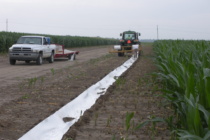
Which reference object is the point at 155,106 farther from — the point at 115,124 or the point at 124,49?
the point at 124,49

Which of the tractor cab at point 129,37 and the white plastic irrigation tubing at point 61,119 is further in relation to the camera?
the tractor cab at point 129,37

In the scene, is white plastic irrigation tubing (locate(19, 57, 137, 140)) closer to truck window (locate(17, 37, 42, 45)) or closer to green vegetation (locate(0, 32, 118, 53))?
truck window (locate(17, 37, 42, 45))

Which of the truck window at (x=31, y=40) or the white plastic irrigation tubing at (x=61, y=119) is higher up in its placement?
the truck window at (x=31, y=40)

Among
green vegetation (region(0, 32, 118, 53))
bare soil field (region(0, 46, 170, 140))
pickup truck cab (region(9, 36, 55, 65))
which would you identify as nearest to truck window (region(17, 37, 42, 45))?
pickup truck cab (region(9, 36, 55, 65))

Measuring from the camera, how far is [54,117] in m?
6.25

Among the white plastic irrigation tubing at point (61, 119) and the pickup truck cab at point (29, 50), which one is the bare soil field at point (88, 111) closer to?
the white plastic irrigation tubing at point (61, 119)

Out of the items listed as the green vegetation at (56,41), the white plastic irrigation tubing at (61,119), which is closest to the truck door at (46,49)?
the green vegetation at (56,41)

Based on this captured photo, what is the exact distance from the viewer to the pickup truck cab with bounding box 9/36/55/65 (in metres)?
18.7

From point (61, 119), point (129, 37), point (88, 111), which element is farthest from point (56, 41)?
point (61, 119)

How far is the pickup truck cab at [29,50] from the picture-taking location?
18703 mm

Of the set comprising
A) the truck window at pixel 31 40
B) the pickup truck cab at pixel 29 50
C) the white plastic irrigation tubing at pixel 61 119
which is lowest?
the white plastic irrigation tubing at pixel 61 119

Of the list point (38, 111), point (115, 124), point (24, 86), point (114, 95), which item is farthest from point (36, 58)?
point (115, 124)

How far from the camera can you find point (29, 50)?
61.4 ft

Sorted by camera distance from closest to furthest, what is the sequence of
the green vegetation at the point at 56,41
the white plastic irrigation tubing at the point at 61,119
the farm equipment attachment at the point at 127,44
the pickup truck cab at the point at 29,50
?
the white plastic irrigation tubing at the point at 61,119 → the pickup truck cab at the point at 29,50 → the farm equipment attachment at the point at 127,44 → the green vegetation at the point at 56,41
